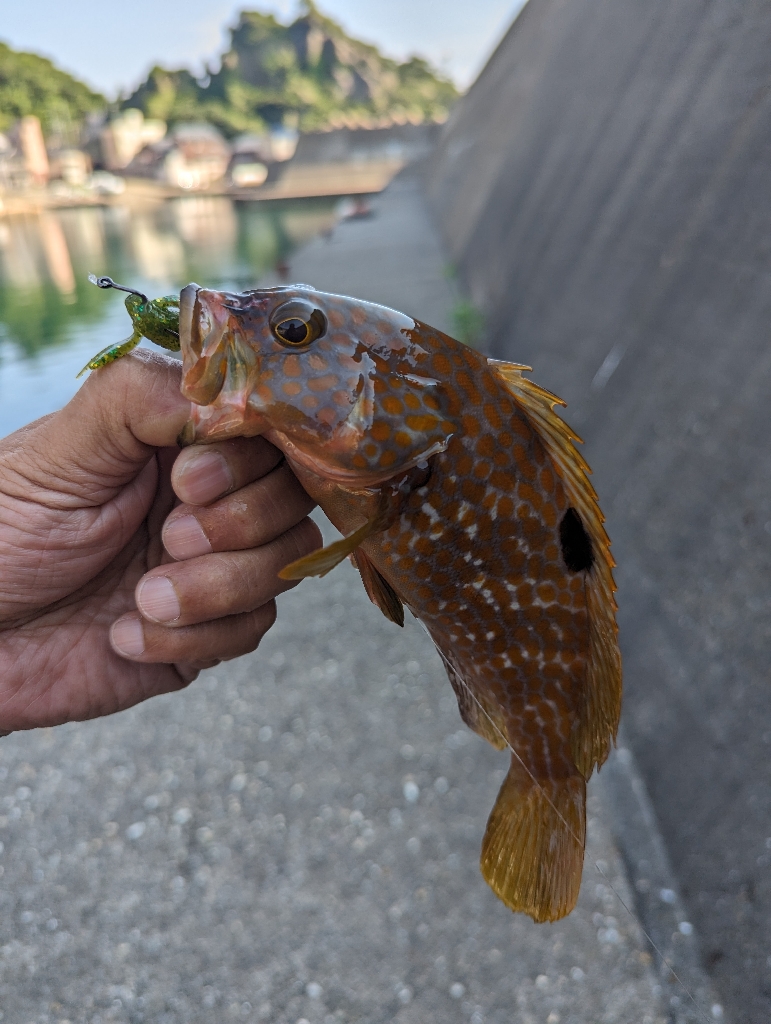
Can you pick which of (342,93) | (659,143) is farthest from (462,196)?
(342,93)

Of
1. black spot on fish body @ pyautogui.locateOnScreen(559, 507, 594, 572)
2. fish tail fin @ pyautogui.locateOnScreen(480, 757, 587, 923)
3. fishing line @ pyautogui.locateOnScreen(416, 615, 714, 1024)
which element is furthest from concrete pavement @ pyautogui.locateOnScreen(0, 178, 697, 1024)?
black spot on fish body @ pyautogui.locateOnScreen(559, 507, 594, 572)

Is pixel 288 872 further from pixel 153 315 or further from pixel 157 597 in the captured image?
pixel 153 315

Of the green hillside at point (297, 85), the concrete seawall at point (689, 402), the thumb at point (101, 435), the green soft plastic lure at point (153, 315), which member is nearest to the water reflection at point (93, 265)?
the concrete seawall at point (689, 402)

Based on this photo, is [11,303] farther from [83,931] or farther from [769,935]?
[769,935]

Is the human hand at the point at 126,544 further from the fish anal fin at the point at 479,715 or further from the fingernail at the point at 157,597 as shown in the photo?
the fish anal fin at the point at 479,715

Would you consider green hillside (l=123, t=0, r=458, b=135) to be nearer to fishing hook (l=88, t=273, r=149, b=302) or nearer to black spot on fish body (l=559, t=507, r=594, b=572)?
fishing hook (l=88, t=273, r=149, b=302)

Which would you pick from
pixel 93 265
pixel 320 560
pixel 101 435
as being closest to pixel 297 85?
pixel 93 265
